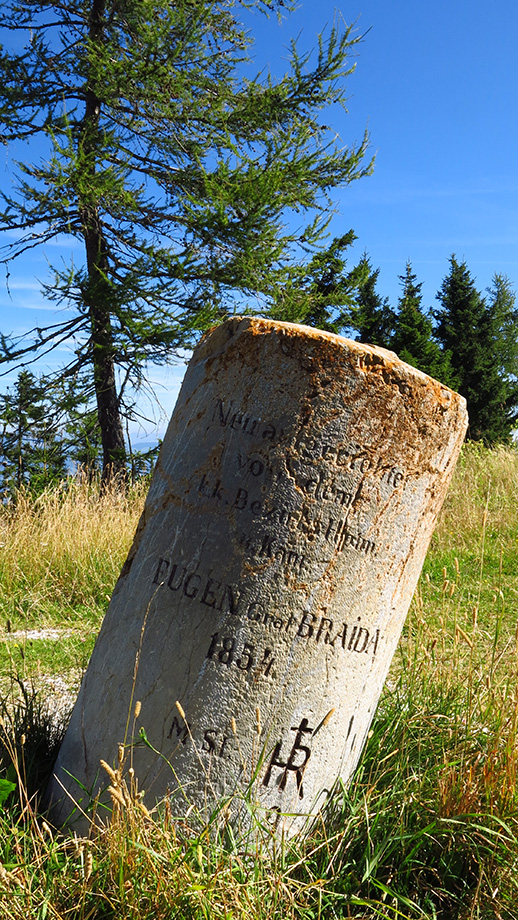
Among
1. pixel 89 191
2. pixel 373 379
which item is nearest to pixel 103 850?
pixel 373 379

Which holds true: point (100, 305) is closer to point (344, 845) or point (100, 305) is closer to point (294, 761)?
point (294, 761)

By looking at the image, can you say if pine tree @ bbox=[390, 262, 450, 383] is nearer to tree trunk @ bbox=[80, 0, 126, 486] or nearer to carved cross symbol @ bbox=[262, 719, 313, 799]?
tree trunk @ bbox=[80, 0, 126, 486]

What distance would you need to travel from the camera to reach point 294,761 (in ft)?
6.53

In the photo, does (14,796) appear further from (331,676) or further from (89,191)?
(89,191)

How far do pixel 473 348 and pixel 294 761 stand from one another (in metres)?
21.1

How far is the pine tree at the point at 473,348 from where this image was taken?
2134cm

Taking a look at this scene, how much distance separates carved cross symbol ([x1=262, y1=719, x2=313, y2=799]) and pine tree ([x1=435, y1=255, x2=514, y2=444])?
792 inches

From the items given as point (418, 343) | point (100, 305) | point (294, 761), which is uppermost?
point (418, 343)

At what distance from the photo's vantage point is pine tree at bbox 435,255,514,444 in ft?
70.0

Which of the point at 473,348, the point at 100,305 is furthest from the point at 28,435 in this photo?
the point at 473,348

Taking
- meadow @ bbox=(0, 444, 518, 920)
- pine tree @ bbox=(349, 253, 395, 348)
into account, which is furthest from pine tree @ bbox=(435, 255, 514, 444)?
meadow @ bbox=(0, 444, 518, 920)

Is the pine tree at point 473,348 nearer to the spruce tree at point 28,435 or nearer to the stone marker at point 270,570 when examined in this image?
the spruce tree at point 28,435

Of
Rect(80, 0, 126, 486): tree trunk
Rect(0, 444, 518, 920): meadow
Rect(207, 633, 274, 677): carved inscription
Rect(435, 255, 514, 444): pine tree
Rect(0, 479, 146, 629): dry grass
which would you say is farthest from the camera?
Rect(435, 255, 514, 444): pine tree

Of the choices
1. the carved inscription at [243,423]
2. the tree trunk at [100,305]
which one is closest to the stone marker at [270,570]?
the carved inscription at [243,423]
